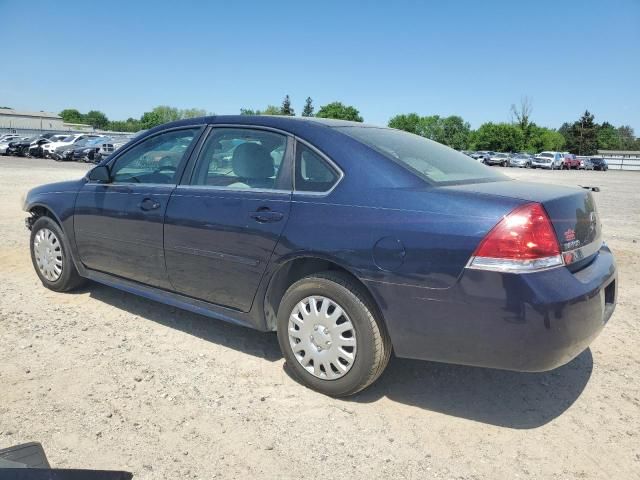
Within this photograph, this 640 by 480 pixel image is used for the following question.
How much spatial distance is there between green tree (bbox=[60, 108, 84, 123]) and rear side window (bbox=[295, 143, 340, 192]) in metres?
160

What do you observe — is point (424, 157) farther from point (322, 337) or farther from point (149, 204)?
point (149, 204)

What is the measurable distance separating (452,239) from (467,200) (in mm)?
242

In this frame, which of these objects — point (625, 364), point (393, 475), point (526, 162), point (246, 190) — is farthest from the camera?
point (526, 162)

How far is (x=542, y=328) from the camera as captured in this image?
259cm

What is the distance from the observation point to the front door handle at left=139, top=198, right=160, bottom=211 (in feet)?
13.0

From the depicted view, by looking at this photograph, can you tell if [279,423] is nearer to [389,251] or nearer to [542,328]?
[389,251]

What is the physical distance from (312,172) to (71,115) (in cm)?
16604

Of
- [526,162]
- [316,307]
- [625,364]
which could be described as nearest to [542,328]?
[316,307]

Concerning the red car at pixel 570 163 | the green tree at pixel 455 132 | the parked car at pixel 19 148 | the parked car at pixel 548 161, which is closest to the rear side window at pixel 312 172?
the parked car at pixel 19 148

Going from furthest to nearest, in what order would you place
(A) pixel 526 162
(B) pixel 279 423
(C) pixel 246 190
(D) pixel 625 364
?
1. (A) pixel 526 162
2. (D) pixel 625 364
3. (C) pixel 246 190
4. (B) pixel 279 423

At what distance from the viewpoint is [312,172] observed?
3.34 m

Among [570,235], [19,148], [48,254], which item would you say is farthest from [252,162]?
[19,148]

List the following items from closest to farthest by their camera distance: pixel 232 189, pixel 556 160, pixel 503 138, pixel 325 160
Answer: pixel 325 160 → pixel 232 189 → pixel 556 160 → pixel 503 138

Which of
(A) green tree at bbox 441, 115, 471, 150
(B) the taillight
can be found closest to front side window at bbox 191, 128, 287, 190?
(B) the taillight
